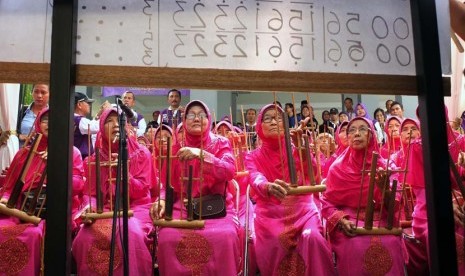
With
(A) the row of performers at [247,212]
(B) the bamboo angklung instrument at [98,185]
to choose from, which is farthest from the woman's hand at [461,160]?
(B) the bamboo angklung instrument at [98,185]

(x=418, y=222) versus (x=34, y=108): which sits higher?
(x=34, y=108)

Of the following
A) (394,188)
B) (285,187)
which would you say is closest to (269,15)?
(285,187)

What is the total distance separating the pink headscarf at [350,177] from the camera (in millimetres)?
2759

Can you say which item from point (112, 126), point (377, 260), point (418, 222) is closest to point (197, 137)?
point (112, 126)

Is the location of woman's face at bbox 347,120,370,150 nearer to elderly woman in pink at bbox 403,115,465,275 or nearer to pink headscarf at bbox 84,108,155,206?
elderly woman in pink at bbox 403,115,465,275

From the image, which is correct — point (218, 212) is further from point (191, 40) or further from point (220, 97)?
point (220, 97)

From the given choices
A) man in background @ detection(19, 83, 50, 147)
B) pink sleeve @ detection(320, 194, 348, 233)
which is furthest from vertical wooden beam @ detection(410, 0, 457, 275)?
man in background @ detection(19, 83, 50, 147)

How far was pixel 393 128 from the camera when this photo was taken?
3.87m

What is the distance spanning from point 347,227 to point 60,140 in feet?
5.98

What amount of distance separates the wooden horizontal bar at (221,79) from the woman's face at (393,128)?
2520mm

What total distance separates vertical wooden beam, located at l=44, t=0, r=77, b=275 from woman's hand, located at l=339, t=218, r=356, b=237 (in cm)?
173

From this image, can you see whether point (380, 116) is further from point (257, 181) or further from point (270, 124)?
point (257, 181)

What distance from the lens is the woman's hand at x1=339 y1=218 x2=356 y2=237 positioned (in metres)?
2.49

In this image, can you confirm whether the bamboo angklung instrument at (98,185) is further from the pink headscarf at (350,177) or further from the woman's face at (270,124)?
the pink headscarf at (350,177)
